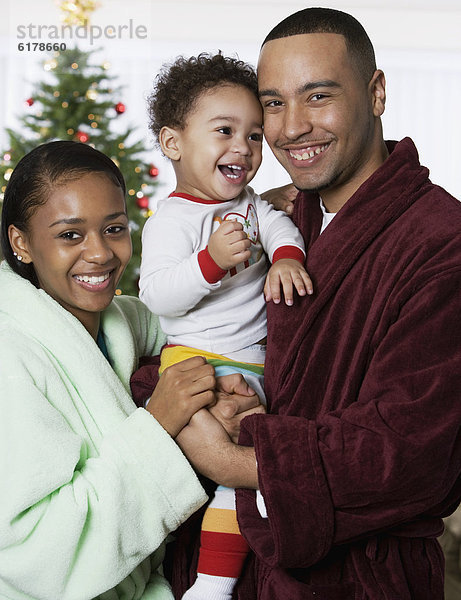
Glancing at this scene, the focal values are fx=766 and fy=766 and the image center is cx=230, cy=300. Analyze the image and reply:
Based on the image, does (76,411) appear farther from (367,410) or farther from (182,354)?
(367,410)

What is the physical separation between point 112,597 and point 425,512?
71cm

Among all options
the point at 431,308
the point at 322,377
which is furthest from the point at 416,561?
the point at 431,308

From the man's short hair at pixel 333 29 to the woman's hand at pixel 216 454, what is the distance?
928 millimetres

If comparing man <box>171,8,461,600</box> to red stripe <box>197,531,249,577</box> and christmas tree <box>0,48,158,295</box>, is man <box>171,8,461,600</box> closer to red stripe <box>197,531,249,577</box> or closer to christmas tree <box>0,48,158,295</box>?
red stripe <box>197,531,249,577</box>

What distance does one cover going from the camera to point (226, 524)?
1.70 metres

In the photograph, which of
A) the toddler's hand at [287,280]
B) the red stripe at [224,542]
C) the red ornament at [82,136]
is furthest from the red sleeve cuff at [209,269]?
the red ornament at [82,136]

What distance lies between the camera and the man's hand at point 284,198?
82.9 inches

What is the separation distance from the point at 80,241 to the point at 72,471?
533mm

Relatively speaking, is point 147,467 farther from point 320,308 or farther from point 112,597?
point 320,308

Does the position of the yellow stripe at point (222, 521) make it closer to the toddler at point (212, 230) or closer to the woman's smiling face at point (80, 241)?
the toddler at point (212, 230)

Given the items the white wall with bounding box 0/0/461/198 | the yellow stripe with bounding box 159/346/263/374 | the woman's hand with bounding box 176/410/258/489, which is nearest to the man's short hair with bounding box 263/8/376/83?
the yellow stripe with bounding box 159/346/263/374

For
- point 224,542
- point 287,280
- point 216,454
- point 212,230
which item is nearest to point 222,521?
point 224,542

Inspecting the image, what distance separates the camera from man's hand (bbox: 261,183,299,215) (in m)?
2.11

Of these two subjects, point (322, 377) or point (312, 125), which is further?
point (312, 125)
